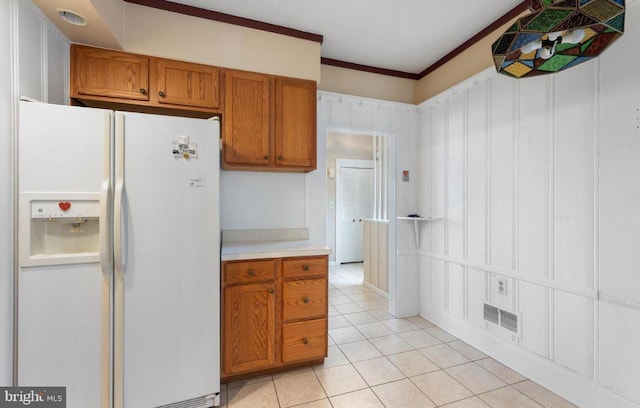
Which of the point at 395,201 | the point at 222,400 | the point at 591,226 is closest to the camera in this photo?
the point at 591,226

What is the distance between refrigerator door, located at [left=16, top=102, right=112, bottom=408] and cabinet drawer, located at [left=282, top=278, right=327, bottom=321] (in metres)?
1.11

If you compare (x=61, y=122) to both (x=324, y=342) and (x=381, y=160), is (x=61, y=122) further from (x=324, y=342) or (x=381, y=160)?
(x=381, y=160)

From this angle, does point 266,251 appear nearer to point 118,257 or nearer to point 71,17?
point 118,257

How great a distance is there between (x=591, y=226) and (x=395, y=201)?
1.74m

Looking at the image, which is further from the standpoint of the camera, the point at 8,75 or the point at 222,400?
the point at 222,400

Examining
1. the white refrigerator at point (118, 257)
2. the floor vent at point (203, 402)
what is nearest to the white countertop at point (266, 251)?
the white refrigerator at point (118, 257)

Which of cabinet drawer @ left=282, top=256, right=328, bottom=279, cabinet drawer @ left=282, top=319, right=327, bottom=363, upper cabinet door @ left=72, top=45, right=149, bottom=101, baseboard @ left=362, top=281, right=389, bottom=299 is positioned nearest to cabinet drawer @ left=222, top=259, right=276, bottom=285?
cabinet drawer @ left=282, top=256, right=328, bottom=279

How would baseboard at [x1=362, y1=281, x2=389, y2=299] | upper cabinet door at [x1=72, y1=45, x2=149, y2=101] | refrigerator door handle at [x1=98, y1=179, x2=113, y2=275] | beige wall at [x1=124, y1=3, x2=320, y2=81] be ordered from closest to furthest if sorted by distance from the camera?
refrigerator door handle at [x1=98, y1=179, x2=113, y2=275], upper cabinet door at [x1=72, y1=45, x2=149, y2=101], beige wall at [x1=124, y1=3, x2=320, y2=81], baseboard at [x1=362, y1=281, x2=389, y2=299]

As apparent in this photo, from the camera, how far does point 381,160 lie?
187 inches

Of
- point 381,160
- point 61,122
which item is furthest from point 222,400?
point 381,160

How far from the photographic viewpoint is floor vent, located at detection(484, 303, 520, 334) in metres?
2.26

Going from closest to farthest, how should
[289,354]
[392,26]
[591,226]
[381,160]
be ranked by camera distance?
[591,226] < [289,354] < [392,26] < [381,160]

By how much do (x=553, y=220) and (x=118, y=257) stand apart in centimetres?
281

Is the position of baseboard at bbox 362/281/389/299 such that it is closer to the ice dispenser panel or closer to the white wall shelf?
the white wall shelf
